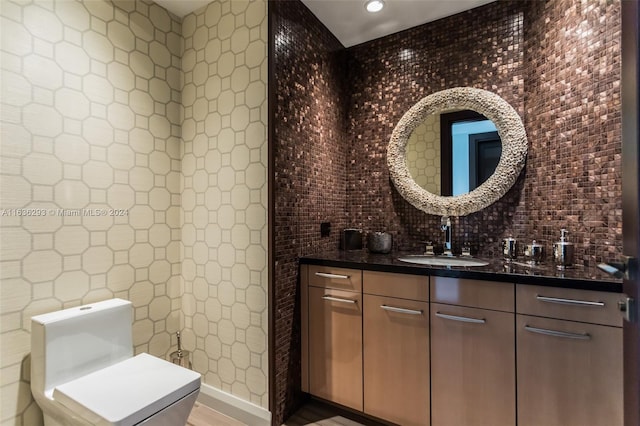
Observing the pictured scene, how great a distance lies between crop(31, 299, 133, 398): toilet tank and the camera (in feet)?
4.33

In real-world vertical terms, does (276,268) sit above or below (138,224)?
below

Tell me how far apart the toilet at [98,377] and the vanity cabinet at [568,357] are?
4.84 feet

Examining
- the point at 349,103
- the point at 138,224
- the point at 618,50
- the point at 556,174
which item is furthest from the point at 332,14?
the point at 138,224

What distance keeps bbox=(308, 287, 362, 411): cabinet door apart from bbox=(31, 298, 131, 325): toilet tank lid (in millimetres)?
1090

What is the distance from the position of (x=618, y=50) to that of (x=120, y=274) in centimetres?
283

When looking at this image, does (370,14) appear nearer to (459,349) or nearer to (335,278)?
(335,278)

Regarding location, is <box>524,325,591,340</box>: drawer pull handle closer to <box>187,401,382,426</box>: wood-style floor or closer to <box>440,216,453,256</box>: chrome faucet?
<box>440,216,453,256</box>: chrome faucet

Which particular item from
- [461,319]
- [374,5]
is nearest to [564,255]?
Answer: [461,319]

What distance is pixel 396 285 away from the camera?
5.01ft

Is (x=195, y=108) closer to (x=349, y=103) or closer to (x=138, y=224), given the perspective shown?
(x=138, y=224)

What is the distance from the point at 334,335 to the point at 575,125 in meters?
1.73

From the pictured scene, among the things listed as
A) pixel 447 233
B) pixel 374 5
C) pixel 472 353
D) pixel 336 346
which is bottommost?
pixel 336 346

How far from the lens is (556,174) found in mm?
1631

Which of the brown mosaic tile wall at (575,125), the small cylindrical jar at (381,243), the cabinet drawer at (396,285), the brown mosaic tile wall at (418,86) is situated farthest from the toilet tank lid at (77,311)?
the brown mosaic tile wall at (575,125)
